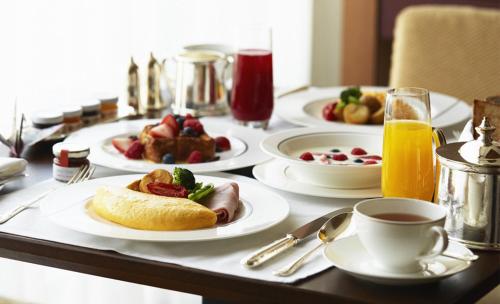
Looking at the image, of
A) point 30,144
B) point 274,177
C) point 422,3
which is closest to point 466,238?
point 274,177

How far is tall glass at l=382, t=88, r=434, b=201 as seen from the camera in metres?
1.48

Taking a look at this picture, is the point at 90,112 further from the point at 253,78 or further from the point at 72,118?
the point at 253,78

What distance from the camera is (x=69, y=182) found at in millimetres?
1616

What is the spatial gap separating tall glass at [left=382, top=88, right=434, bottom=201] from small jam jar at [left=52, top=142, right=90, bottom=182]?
0.58 m

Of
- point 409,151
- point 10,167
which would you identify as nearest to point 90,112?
point 10,167

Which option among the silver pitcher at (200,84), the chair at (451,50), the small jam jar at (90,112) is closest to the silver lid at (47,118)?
the small jam jar at (90,112)

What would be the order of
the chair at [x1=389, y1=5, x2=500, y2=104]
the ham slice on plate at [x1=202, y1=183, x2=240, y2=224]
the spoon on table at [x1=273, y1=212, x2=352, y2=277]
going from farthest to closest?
the chair at [x1=389, y1=5, x2=500, y2=104] < the ham slice on plate at [x1=202, y1=183, x2=240, y2=224] < the spoon on table at [x1=273, y1=212, x2=352, y2=277]

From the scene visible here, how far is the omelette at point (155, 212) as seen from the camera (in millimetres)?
1330

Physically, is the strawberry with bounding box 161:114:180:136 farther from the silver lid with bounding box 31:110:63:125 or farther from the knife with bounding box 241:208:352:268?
the knife with bounding box 241:208:352:268

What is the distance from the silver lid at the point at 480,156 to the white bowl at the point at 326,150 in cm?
24

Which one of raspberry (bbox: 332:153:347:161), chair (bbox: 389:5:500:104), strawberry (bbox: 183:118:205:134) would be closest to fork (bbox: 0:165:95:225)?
strawberry (bbox: 183:118:205:134)

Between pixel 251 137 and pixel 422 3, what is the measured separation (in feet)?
7.69

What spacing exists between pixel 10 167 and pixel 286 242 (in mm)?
585

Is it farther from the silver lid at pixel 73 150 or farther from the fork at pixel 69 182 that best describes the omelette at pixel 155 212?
the silver lid at pixel 73 150
